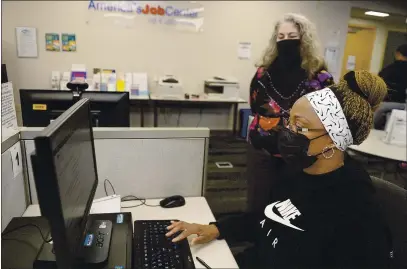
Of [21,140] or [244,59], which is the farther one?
[244,59]

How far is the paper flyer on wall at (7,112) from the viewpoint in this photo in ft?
3.60

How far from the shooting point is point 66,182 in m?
0.68

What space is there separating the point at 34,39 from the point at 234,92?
281 cm

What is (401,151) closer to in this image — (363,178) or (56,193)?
(363,178)

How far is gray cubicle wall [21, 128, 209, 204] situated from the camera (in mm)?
1322

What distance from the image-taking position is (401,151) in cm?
229

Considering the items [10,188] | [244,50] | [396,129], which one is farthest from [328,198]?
[244,50]

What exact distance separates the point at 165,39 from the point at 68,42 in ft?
4.37

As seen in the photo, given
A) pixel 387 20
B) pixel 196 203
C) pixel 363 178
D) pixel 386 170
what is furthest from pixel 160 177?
pixel 386 170

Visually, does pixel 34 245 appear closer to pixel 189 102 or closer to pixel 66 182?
pixel 66 182

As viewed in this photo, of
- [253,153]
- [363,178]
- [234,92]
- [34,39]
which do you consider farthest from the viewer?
[234,92]

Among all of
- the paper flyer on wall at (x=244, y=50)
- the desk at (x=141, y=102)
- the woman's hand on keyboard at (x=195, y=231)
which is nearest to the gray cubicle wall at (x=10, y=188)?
the woman's hand on keyboard at (x=195, y=231)

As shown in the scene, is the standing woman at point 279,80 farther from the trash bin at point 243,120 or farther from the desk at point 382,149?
the trash bin at point 243,120

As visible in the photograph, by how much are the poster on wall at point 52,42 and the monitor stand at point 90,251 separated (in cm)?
402
